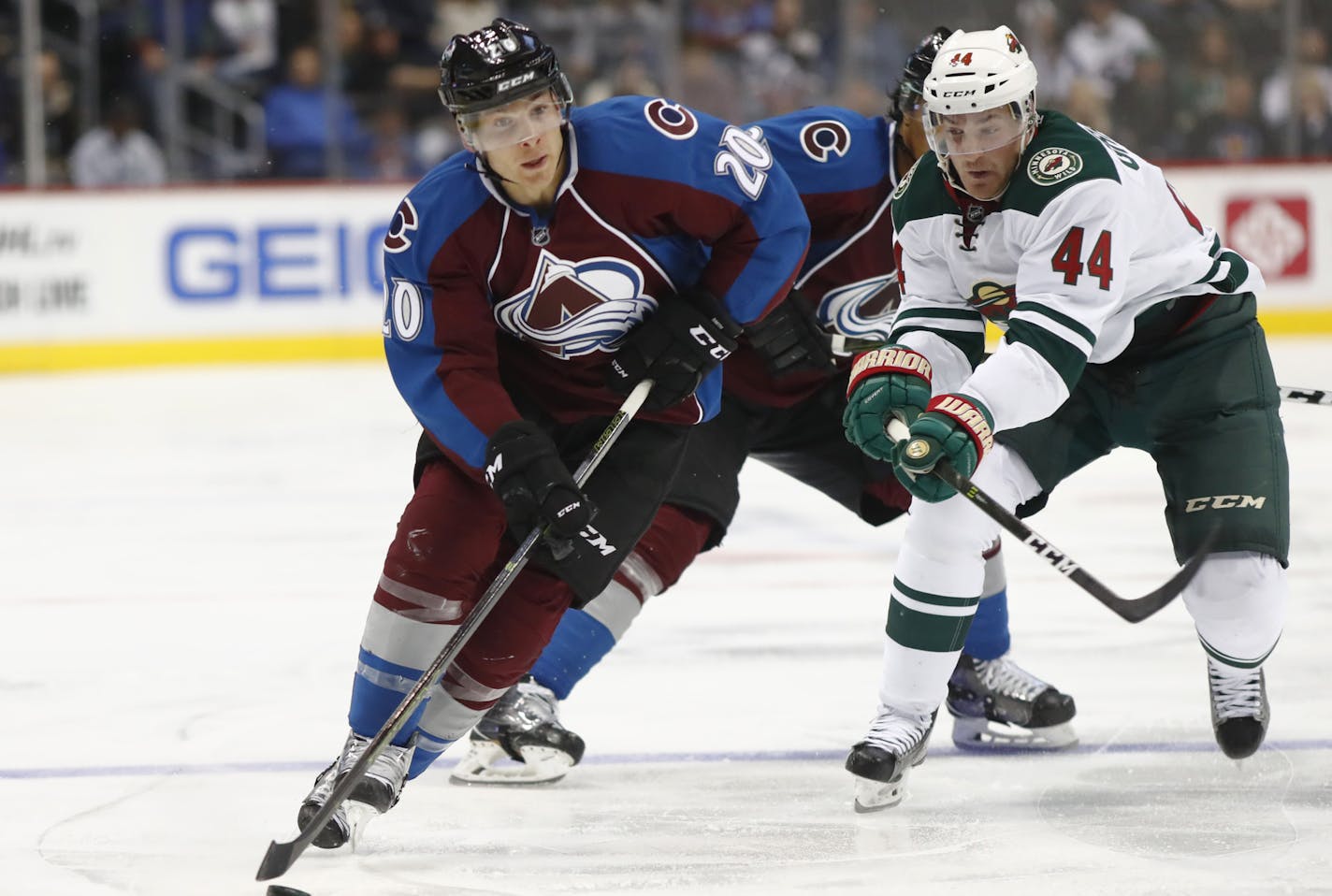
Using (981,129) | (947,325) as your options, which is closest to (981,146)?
(981,129)

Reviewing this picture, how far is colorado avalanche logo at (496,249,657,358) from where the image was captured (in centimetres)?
241

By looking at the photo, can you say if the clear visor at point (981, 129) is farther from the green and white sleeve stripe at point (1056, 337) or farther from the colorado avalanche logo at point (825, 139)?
the colorado avalanche logo at point (825, 139)

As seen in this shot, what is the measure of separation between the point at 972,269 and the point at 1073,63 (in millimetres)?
5951

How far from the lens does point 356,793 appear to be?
7.61 feet

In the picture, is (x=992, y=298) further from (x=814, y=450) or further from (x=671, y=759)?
(x=671, y=759)

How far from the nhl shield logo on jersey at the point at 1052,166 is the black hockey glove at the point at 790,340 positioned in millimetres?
602

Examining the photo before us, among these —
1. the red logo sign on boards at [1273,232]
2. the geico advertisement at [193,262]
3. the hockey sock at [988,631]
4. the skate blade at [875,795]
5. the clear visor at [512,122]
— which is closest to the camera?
the clear visor at [512,122]

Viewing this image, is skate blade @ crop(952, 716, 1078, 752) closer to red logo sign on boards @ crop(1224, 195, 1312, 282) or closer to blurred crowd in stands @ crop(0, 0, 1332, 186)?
blurred crowd in stands @ crop(0, 0, 1332, 186)

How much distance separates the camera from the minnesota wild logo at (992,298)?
247 centimetres

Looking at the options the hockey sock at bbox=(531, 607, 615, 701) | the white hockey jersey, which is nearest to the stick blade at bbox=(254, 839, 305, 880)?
the hockey sock at bbox=(531, 607, 615, 701)

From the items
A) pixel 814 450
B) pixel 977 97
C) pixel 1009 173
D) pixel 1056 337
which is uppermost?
pixel 977 97

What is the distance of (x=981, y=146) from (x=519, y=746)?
3.71 ft

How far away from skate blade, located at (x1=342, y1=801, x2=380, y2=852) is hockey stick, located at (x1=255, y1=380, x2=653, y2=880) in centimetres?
7

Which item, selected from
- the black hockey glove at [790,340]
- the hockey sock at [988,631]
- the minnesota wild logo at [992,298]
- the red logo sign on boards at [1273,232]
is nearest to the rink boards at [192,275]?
the red logo sign on boards at [1273,232]
